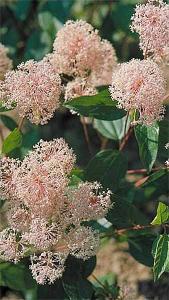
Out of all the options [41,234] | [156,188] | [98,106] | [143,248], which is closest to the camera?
[41,234]

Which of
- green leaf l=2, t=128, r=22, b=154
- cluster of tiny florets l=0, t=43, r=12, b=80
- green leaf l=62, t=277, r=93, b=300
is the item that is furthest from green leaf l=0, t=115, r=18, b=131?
green leaf l=62, t=277, r=93, b=300

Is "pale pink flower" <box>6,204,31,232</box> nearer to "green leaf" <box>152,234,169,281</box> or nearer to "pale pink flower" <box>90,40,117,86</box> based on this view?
"green leaf" <box>152,234,169,281</box>

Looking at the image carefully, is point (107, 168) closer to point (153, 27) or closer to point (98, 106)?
point (98, 106)

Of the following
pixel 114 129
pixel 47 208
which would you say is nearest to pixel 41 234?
pixel 47 208

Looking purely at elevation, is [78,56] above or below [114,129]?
above

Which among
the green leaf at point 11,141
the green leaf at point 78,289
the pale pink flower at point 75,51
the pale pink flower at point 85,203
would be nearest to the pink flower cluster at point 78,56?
the pale pink flower at point 75,51

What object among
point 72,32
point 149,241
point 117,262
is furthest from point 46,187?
point 117,262
